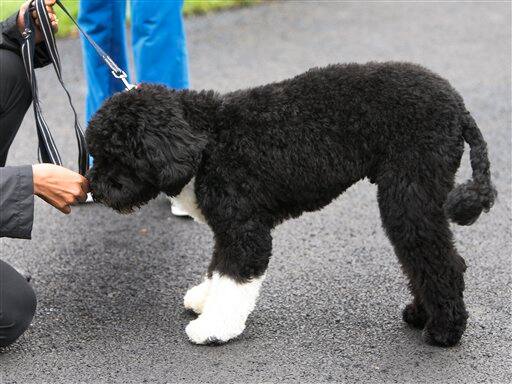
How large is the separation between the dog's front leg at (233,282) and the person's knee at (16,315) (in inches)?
28.1

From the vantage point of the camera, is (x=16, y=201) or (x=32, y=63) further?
(x=32, y=63)

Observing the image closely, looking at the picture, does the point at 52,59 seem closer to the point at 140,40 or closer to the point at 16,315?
the point at 140,40

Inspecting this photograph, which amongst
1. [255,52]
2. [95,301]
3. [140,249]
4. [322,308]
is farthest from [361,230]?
[255,52]

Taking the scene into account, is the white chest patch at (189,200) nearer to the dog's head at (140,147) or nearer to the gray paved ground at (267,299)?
the dog's head at (140,147)

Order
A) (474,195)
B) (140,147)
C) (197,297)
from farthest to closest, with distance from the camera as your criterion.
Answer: (197,297) < (140,147) < (474,195)

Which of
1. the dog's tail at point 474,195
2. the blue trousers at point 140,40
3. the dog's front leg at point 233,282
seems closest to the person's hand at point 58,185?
the dog's front leg at point 233,282

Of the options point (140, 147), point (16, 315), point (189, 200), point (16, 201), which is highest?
point (140, 147)

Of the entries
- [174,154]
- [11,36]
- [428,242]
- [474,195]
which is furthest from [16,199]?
[474,195]

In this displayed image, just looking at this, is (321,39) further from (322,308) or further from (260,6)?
(322,308)

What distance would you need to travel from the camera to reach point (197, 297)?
12.0 ft

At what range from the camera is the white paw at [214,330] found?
3357mm

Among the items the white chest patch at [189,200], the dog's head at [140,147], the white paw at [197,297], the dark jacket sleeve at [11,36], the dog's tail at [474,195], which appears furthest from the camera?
the dark jacket sleeve at [11,36]

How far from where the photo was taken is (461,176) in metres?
5.19

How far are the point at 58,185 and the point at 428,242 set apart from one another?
5.21 feet
